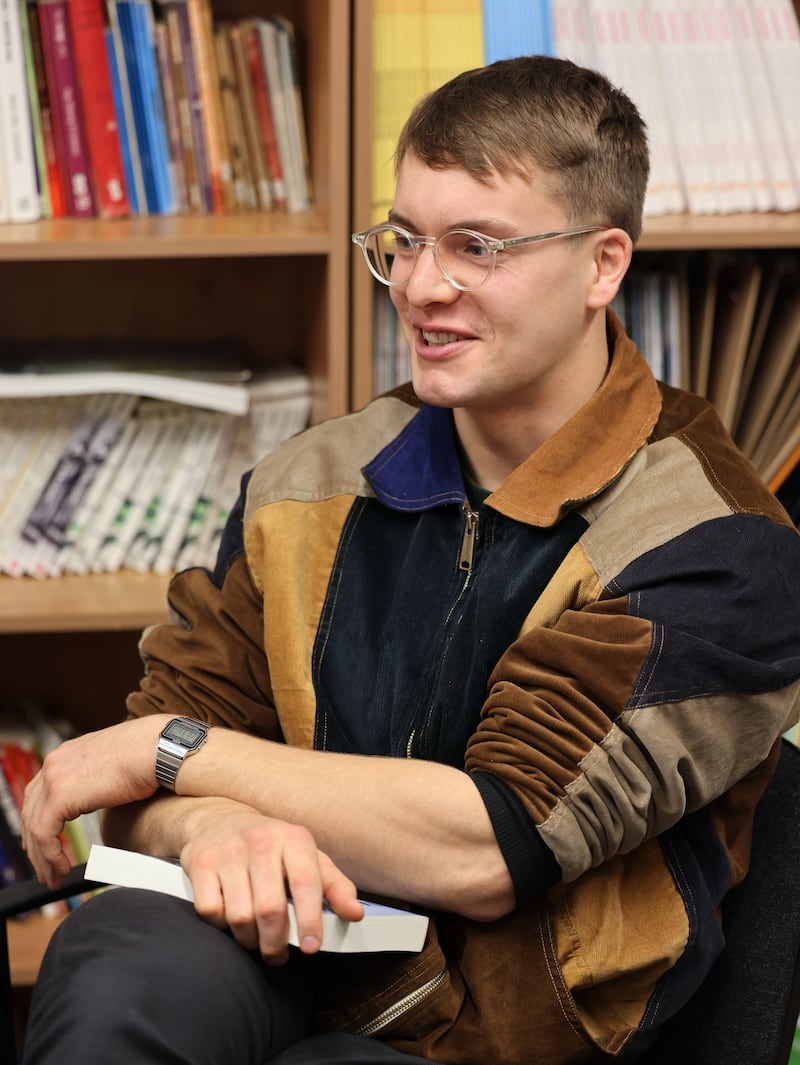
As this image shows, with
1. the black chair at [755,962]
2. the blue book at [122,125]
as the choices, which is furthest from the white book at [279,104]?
the black chair at [755,962]

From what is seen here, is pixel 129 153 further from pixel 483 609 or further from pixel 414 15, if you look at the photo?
pixel 483 609

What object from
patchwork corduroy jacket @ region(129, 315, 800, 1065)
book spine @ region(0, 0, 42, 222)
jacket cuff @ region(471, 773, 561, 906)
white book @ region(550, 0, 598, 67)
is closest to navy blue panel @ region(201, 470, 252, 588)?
patchwork corduroy jacket @ region(129, 315, 800, 1065)

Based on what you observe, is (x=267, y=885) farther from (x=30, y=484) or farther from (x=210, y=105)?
(x=210, y=105)

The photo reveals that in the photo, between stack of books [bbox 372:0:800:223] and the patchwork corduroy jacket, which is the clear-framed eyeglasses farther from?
stack of books [bbox 372:0:800:223]

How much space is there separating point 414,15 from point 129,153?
460 millimetres

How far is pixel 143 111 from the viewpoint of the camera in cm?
182

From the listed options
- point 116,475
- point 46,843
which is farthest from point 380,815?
point 116,475

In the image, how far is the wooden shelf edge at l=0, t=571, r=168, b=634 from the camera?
1.82m

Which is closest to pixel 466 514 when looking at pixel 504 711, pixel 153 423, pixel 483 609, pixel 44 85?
pixel 483 609

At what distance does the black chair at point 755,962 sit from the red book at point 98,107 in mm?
1032

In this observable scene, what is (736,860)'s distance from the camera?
123cm

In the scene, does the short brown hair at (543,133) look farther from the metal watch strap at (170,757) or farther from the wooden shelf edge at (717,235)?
the metal watch strap at (170,757)

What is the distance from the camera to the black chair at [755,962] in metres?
1.15

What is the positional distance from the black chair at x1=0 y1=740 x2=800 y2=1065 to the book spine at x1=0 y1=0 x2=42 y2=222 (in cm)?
102
